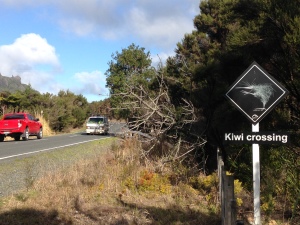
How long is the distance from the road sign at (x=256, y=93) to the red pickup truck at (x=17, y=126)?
2062cm

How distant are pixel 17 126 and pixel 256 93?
69.0 ft

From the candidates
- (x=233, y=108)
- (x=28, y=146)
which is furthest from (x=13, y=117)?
(x=233, y=108)

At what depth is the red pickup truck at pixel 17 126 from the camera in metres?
23.2

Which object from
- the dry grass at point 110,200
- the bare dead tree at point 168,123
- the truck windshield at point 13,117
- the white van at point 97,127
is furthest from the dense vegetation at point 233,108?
the white van at point 97,127

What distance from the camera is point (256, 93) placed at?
4.64m

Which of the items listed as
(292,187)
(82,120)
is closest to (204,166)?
(292,187)

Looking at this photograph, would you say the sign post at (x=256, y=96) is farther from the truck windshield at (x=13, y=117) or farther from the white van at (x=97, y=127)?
the white van at (x=97, y=127)

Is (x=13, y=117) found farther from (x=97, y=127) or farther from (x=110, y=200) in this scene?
(x=110, y=200)

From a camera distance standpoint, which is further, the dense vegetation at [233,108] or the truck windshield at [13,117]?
the truck windshield at [13,117]

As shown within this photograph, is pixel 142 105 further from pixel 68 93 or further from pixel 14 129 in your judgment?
pixel 68 93

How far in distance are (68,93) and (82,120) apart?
24.2 feet

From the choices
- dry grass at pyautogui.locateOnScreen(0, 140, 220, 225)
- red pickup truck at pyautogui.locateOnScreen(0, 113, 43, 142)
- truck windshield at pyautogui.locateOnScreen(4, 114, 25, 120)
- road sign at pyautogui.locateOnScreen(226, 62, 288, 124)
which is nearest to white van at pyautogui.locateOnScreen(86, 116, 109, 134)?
red pickup truck at pyautogui.locateOnScreen(0, 113, 43, 142)

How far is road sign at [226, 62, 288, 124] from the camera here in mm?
4602

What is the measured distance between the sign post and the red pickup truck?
20.7 metres
